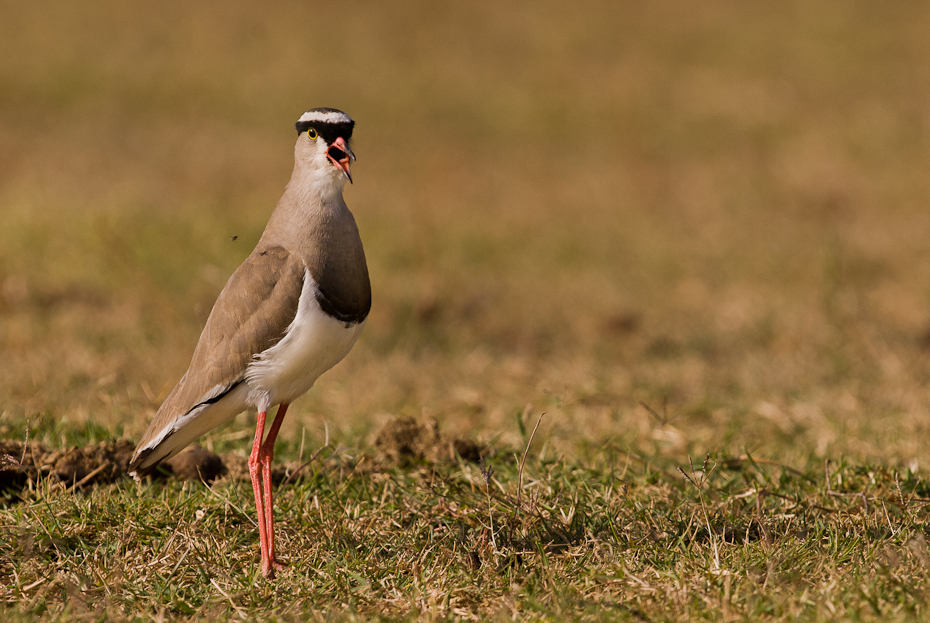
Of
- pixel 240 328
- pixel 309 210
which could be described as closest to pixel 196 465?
pixel 240 328

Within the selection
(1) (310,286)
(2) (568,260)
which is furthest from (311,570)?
(2) (568,260)

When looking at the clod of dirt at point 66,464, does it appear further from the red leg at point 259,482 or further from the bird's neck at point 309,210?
the bird's neck at point 309,210

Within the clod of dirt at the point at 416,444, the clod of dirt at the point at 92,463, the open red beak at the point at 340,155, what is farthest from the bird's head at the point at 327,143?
the clod of dirt at the point at 92,463

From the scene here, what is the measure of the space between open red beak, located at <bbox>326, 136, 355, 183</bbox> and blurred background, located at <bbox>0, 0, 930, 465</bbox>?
65.7 inches

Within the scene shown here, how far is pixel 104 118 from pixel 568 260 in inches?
312

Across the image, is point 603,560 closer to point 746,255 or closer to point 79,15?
point 746,255

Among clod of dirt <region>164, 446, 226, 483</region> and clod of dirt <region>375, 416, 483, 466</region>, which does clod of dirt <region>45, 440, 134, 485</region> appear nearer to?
clod of dirt <region>164, 446, 226, 483</region>

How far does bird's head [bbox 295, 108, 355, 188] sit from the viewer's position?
3170mm

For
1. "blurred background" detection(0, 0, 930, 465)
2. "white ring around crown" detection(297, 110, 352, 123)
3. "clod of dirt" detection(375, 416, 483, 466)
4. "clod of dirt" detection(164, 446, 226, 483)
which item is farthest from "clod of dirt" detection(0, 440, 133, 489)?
"white ring around crown" detection(297, 110, 352, 123)

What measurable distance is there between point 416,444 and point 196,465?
0.92m

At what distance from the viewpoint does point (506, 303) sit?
822 cm

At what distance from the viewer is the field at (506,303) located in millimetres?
3072

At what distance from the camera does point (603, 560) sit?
308 centimetres

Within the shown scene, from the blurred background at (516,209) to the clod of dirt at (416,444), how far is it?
498mm
